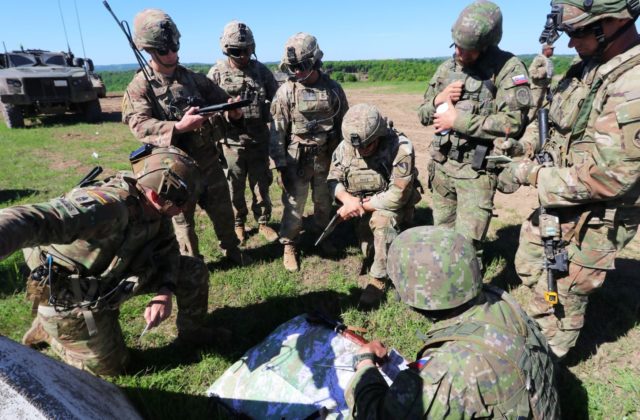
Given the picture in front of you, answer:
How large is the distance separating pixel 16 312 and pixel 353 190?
339 cm

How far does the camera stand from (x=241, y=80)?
4.99 m

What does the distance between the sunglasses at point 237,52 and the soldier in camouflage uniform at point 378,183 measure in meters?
1.66

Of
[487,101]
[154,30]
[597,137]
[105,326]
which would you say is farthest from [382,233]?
[154,30]

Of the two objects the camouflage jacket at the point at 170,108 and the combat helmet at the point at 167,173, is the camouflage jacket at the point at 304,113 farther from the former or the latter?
the combat helmet at the point at 167,173

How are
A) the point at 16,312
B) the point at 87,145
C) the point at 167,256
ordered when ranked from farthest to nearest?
the point at 87,145, the point at 16,312, the point at 167,256

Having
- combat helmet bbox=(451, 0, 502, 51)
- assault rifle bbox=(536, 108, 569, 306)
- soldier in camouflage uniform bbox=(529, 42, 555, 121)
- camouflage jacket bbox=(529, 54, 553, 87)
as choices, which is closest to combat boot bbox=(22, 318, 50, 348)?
assault rifle bbox=(536, 108, 569, 306)

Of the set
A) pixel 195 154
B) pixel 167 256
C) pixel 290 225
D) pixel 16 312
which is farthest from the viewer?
pixel 290 225

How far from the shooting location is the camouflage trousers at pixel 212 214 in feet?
14.4

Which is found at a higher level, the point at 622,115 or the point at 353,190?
the point at 622,115

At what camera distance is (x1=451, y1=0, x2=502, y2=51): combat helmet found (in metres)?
3.26

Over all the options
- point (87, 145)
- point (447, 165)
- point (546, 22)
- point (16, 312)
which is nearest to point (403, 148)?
point (447, 165)

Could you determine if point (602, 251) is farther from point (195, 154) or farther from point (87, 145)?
point (87, 145)

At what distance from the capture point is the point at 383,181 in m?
4.14

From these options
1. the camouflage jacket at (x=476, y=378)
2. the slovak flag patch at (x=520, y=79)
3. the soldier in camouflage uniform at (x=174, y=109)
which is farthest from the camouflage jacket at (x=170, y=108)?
the camouflage jacket at (x=476, y=378)
